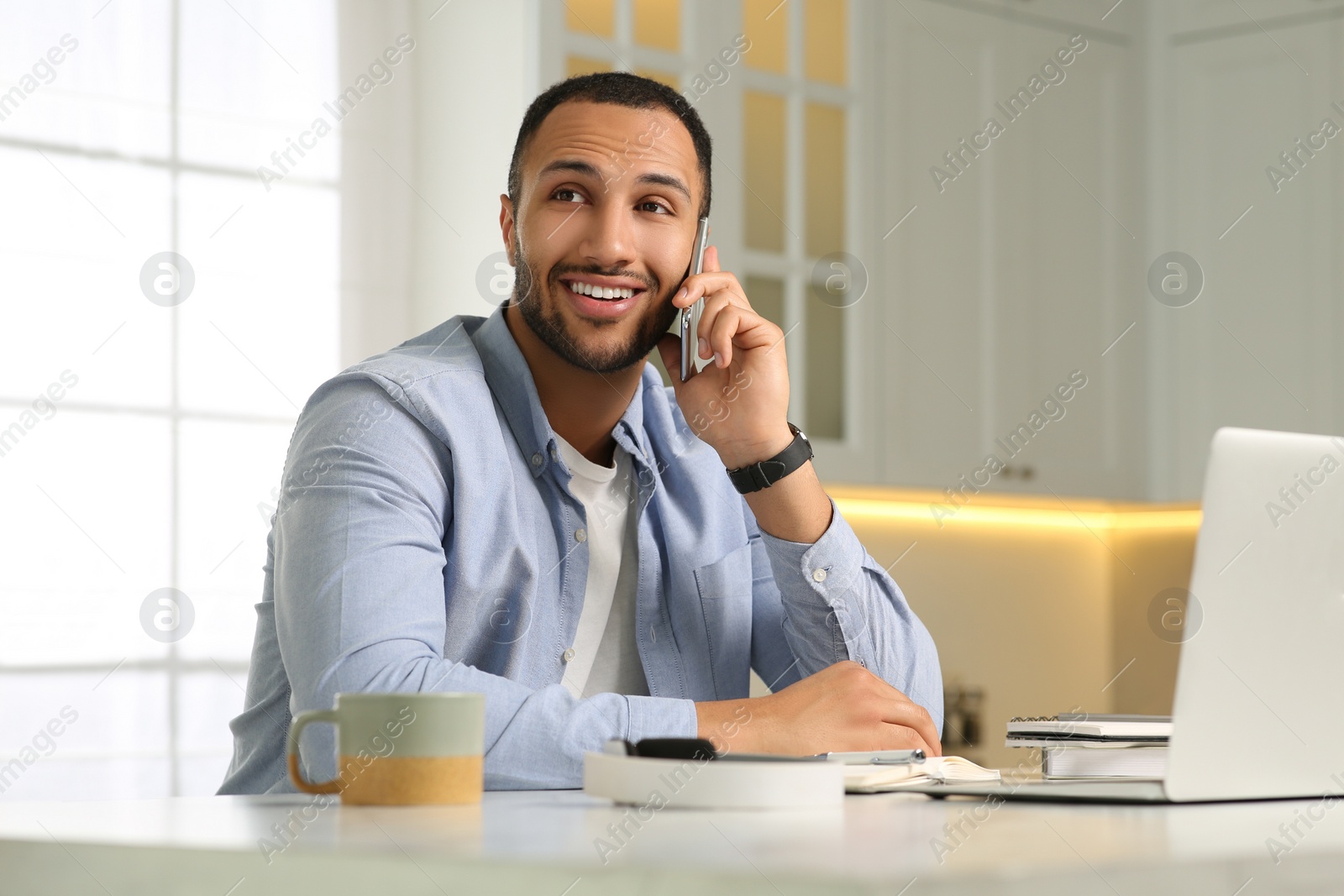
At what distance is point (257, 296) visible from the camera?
268cm

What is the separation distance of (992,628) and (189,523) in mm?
1895

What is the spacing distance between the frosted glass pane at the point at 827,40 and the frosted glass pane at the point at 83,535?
4.91ft

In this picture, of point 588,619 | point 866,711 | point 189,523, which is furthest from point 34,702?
point 866,711

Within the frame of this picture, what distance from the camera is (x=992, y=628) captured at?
135 inches

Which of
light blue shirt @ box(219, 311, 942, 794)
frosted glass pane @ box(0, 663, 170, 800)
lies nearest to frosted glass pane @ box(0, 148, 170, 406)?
frosted glass pane @ box(0, 663, 170, 800)

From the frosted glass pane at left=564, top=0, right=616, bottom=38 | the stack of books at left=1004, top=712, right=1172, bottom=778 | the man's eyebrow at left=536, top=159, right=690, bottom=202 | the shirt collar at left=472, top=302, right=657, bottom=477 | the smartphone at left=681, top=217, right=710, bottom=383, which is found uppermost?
the frosted glass pane at left=564, top=0, right=616, bottom=38

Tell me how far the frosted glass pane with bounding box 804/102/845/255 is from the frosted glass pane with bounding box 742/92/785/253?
7 centimetres

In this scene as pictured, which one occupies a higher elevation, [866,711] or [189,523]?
[189,523]

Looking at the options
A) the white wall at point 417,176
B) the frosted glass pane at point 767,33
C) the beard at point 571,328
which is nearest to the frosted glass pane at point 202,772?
the white wall at point 417,176

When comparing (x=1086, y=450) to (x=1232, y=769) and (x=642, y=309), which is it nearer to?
(x=642, y=309)

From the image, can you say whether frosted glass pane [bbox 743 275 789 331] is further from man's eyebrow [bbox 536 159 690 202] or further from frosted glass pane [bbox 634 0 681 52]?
man's eyebrow [bbox 536 159 690 202]

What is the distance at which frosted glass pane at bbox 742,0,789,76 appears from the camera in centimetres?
281

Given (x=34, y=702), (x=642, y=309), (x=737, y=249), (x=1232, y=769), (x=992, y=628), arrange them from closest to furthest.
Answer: (x=1232, y=769) < (x=642, y=309) < (x=34, y=702) < (x=737, y=249) < (x=992, y=628)

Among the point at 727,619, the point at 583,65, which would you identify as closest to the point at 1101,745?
the point at 727,619
